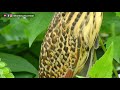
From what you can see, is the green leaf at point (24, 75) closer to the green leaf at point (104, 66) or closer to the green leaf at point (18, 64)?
the green leaf at point (18, 64)

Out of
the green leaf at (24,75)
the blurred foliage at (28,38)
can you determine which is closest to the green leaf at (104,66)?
the blurred foliage at (28,38)

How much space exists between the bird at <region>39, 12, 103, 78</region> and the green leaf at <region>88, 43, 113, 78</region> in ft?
1.18

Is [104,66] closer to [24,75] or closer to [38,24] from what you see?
[38,24]

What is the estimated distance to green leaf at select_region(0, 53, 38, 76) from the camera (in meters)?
0.83

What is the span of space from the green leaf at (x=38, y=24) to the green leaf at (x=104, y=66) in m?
0.32

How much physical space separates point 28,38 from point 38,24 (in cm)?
9

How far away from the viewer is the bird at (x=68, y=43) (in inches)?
32.9

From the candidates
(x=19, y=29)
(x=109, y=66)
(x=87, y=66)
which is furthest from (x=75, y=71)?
(x=109, y=66)

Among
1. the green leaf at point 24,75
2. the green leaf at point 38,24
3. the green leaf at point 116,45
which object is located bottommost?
the green leaf at point 24,75

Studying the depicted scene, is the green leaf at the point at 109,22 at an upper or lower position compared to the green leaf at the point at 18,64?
upper

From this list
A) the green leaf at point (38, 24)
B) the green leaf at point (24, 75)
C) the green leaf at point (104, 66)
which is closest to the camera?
the green leaf at point (104, 66)

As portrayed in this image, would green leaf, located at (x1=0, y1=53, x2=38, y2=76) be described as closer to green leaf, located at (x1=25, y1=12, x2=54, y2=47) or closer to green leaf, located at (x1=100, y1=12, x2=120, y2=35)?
green leaf, located at (x1=25, y1=12, x2=54, y2=47)
